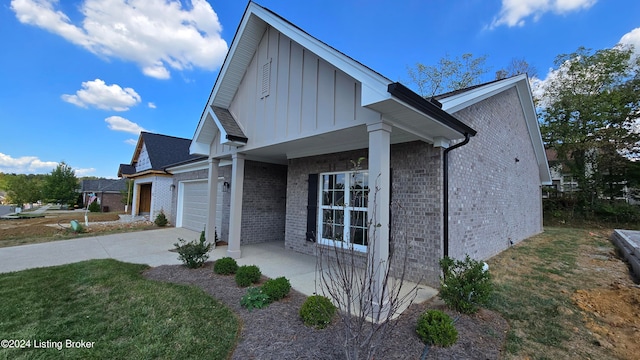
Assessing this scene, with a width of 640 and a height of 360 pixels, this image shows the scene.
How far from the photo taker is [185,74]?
14.6 m

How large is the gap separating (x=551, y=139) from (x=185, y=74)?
998 inches

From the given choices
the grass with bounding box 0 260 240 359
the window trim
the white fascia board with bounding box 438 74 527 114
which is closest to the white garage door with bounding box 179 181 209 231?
the grass with bounding box 0 260 240 359

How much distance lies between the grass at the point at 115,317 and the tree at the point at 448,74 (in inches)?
887

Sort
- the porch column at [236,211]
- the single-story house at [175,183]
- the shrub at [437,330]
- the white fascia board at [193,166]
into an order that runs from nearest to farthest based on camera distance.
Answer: the shrub at [437,330] → the porch column at [236,211] → the white fascia board at [193,166] → the single-story house at [175,183]

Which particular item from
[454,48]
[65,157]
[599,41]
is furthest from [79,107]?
[599,41]

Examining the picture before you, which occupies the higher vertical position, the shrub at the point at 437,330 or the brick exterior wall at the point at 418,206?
the brick exterior wall at the point at 418,206

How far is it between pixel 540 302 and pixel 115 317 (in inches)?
268

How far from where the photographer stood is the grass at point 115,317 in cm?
300

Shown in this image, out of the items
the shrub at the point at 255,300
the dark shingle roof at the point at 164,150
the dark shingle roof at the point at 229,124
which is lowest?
the shrub at the point at 255,300

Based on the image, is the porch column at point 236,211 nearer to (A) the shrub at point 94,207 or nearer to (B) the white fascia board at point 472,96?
(B) the white fascia board at point 472,96

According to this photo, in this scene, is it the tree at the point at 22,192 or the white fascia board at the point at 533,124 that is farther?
the tree at the point at 22,192

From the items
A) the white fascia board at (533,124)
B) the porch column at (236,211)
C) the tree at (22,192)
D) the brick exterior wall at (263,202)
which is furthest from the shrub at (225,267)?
the tree at (22,192)

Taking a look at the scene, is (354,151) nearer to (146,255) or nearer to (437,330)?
(437,330)

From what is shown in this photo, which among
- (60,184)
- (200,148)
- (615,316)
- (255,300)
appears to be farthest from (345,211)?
(60,184)
